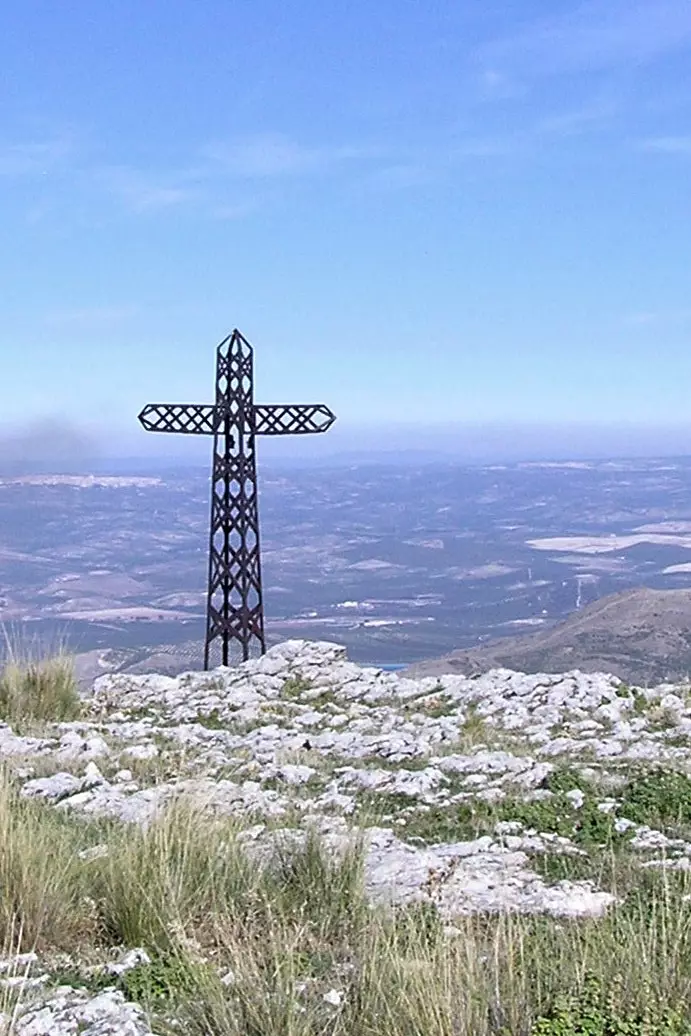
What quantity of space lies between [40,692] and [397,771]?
4.31 meters

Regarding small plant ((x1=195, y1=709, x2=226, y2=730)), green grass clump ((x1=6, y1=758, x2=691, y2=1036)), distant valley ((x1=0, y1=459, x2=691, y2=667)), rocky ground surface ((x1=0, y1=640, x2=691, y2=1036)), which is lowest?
distant valley ((x1=0, y1=459, x2=691, y2=667))

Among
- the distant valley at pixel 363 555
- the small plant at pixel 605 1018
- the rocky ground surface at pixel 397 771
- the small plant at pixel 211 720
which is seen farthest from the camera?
the distant valley at pixel 363 555

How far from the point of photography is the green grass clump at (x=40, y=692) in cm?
1005

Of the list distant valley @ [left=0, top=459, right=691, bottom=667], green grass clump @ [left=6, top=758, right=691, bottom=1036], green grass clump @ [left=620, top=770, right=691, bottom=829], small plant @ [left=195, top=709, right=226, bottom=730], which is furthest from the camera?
distant valley @ [left=0, top=459, right=691, bottom=667]

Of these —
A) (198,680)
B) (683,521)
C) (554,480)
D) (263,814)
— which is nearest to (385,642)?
(198,680)

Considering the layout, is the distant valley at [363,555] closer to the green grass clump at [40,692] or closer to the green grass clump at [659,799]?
the green grass clump at [40,692]

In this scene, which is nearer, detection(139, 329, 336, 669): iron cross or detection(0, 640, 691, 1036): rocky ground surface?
detection(0, 640, 691, 1036): rocky ground surface

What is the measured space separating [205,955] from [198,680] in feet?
23.6

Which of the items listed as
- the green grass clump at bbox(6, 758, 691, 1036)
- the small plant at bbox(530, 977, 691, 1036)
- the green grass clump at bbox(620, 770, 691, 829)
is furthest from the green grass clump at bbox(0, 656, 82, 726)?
the small plant at bbox(530, 977, 691, 1036)

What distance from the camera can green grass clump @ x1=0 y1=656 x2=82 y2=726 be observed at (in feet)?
33.0

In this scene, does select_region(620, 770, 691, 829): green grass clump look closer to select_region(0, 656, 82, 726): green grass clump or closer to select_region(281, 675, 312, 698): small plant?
select_region(281, 675, 312, 698): small plant

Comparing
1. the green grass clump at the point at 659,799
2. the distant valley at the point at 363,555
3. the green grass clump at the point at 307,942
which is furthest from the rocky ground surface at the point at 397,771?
the distant valley at the point at 363,555

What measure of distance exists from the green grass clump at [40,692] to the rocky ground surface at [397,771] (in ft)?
0.94

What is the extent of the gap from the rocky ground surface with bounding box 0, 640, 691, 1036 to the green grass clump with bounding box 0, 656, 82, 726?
285mm
